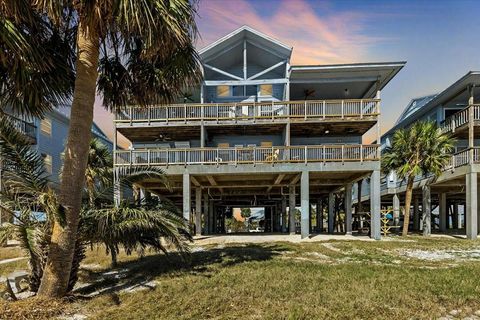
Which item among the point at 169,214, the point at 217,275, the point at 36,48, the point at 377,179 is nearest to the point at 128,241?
the point at 169,214

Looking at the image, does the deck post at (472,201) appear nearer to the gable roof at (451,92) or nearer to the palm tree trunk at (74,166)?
the gable roof at (451,92)

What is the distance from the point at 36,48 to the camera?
6547 millimetres

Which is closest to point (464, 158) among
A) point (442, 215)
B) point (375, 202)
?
point (375, 202)

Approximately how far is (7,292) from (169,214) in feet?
12.0

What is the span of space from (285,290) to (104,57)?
262 inches

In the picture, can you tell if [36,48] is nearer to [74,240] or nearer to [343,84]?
[74,240]

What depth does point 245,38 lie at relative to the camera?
23.0m

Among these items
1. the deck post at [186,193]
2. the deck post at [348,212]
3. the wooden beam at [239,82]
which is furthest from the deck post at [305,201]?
the wooden beam at [239,82]

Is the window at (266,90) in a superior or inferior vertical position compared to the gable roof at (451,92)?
superior

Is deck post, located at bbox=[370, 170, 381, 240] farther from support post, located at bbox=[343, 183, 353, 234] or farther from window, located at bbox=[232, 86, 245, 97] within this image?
window, located at bbox=[232, 86, 245, 97]

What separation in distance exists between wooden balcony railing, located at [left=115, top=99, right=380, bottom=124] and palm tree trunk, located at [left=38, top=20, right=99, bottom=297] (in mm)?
13077

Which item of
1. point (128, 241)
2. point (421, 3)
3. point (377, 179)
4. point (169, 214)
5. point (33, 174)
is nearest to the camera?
point (33, 174)

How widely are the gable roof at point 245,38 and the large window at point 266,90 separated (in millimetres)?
2324

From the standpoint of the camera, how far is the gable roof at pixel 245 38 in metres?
22.4
